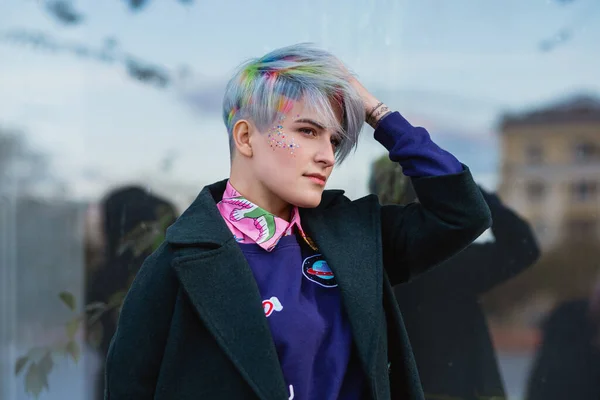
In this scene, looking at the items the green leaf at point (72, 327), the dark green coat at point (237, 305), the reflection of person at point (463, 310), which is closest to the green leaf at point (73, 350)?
the green leaf at point (72, 327)

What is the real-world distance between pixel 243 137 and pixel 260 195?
0.34 ft

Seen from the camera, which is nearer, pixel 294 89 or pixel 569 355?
pixel 294 89

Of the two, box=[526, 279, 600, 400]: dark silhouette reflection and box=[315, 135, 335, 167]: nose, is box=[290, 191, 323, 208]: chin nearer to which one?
box=[315, 135, 335, 167]: nose

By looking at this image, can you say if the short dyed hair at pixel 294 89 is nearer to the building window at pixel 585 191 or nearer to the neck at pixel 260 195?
the neck at pixel 260 195

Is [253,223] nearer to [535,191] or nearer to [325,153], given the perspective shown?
[325,153]

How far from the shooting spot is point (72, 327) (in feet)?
8.48

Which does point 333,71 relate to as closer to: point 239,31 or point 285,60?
point 285,60

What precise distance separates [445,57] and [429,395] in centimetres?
99

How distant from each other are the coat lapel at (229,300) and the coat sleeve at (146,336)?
0.04 meters

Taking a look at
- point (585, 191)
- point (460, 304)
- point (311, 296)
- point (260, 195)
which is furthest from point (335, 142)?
point (585, 191)

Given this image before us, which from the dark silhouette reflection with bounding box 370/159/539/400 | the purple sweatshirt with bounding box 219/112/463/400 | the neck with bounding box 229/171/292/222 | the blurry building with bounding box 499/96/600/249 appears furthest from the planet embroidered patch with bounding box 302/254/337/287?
the blurry building with bounding box 499/96/600/249

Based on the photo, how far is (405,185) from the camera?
7.36ft

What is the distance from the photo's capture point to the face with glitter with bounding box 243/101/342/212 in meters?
1.28

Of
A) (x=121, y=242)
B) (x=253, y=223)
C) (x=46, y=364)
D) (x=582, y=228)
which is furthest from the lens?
(x=46, y=364)
